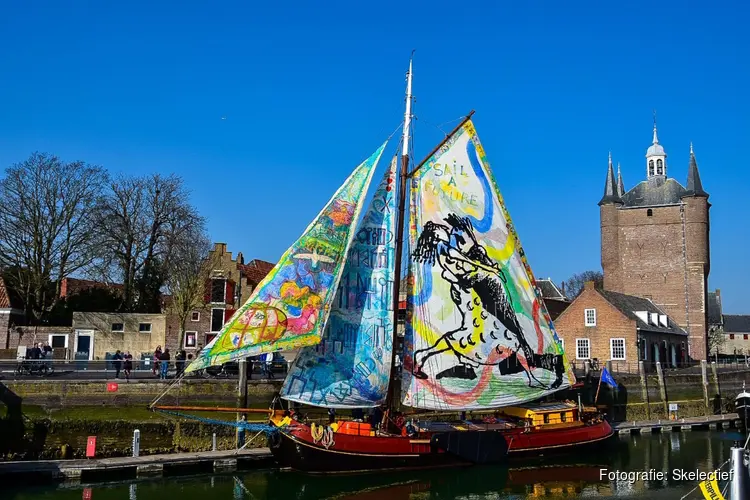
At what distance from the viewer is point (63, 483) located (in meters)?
22.7

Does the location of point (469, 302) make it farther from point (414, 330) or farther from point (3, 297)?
point (3, 297)

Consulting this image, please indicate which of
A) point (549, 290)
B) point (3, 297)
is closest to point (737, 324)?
point (549, 290)

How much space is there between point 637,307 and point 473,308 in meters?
31.3

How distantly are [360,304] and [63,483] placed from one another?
11.0m

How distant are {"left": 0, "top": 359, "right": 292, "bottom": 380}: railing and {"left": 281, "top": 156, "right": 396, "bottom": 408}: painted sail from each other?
21.8 feet

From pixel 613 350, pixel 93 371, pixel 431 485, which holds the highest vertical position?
pixel 613 350

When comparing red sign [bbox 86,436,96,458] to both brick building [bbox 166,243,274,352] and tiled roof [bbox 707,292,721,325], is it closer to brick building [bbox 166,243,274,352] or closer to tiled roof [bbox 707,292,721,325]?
brick building [bbox 166,243,274,352]

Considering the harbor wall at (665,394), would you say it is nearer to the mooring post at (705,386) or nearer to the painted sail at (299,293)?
the mooring post at (705,386)

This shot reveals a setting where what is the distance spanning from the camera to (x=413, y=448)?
1000 inches

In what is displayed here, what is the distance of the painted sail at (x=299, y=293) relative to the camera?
876 inches

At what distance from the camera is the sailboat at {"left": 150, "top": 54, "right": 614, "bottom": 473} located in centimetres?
2378

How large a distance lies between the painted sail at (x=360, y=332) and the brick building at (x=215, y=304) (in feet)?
65.0

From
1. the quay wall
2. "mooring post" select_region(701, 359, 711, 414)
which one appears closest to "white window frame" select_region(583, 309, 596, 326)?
"mooring post" select_region(701, 359, 711, 414)

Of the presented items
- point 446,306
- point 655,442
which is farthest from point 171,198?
point 655,442
